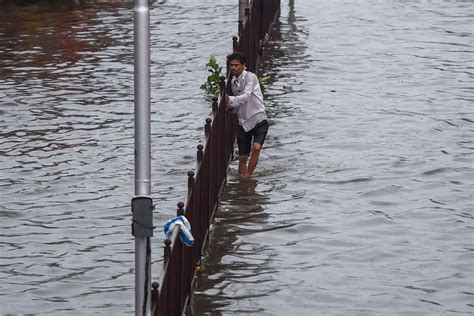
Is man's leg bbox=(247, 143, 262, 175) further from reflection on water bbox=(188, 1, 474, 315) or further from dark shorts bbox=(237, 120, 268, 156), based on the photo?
reflection on water bbox=(188, 1, 474, 315)

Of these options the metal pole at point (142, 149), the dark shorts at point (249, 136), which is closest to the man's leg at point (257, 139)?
the dark shorts at point (249, 136)

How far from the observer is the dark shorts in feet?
52.9

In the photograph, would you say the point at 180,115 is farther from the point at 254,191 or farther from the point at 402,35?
the point at 402,35

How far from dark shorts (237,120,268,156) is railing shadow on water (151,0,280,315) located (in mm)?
186

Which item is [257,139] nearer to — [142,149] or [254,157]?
[254,157]

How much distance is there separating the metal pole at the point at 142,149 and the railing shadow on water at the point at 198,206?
0.16 metres

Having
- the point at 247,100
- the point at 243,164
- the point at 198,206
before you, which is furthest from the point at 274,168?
the point at 198,206

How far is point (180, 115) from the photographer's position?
66.7ft

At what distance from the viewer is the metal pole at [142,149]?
8961mm

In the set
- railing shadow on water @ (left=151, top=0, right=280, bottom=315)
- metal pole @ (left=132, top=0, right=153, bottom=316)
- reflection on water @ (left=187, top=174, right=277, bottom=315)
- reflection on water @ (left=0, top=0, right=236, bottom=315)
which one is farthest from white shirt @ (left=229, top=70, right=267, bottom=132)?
metal pole @ (left=132, top=0, right=153, bottom=316)

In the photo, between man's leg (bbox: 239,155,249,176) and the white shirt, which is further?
man's leg (bbox: 239,155,249,176)

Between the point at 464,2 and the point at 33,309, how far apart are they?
22812 millimetres

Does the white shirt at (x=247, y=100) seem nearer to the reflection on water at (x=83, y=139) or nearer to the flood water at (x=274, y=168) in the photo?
the flood water at (x=274, y=168)

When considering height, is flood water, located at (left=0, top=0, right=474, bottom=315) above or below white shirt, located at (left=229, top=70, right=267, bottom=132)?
below
